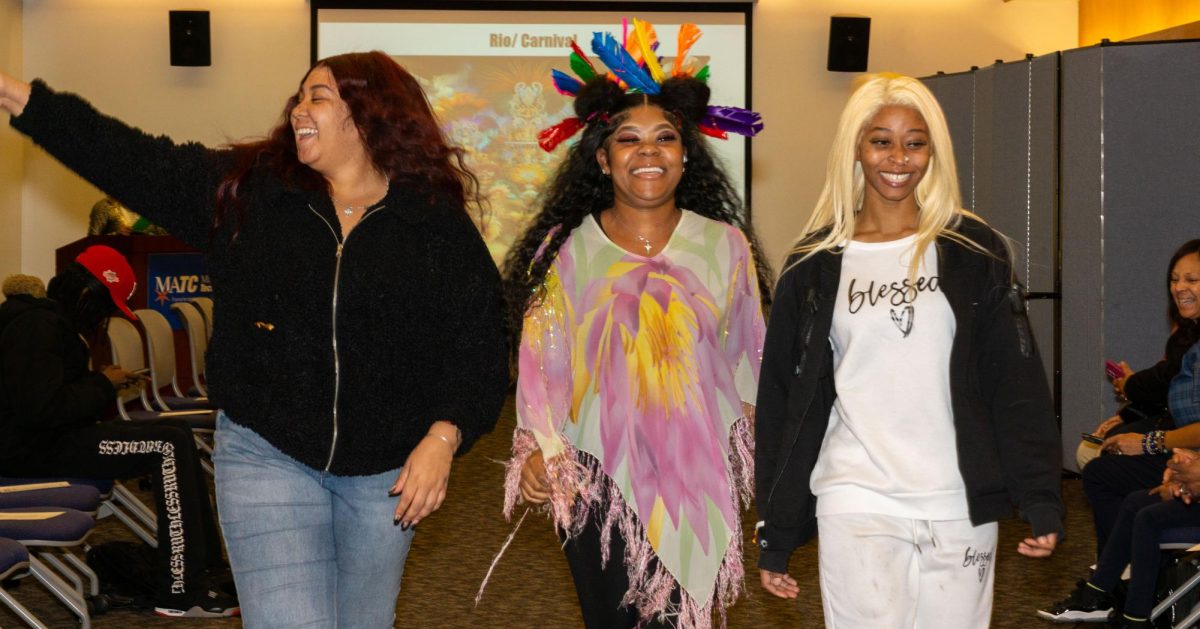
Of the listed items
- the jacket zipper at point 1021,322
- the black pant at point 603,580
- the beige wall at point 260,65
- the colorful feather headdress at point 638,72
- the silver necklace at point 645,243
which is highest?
the beige wall at point 260,65

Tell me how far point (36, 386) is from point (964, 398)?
3.58 m

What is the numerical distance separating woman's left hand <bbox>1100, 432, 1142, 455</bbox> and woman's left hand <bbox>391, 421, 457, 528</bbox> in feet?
10.9

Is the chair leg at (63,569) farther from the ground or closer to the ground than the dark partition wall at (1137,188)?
closer to the ground

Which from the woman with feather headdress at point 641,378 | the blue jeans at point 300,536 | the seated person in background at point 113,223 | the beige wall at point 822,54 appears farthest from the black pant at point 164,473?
the beige wall at point 822,54

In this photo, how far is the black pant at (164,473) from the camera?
16.5 feet

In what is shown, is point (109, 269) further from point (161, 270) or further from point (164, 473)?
point (161, 270)

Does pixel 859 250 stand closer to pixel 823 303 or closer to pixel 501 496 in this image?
pixel 823 303

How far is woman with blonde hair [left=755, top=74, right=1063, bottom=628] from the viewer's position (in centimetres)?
249

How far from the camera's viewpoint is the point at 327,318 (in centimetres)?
253

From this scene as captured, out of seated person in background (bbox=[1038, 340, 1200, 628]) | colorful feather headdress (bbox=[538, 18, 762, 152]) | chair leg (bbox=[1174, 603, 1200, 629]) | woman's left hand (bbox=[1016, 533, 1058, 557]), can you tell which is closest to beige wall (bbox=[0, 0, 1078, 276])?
seated person in background (bbox=[1038, 340, 1200, 628])

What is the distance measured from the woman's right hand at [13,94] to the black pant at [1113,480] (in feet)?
12.9

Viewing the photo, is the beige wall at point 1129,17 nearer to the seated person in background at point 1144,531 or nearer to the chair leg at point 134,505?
the seated person in background at point 1144,531

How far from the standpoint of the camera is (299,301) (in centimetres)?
252

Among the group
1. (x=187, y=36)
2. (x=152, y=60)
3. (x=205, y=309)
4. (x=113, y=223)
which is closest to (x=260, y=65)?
(x=187, y=36)
